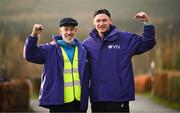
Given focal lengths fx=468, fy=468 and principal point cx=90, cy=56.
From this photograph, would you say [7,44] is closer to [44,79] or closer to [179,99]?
[179,99]

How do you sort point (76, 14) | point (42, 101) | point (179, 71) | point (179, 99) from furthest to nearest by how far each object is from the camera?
point (179, 71) < point (179, 99) < point (76, 14) < point (42, 101)

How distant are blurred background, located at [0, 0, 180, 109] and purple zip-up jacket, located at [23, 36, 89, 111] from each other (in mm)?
2892

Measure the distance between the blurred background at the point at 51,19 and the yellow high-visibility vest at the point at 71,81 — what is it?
2.93 m

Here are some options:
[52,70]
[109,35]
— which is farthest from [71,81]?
[109,35]

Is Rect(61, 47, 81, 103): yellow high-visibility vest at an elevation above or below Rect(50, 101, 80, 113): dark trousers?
above

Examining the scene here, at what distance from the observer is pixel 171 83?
711 cm

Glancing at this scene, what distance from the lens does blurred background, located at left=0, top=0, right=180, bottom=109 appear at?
232 inches

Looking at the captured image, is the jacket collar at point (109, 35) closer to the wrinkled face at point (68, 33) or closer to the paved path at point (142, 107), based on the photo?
the wrinkled face at point (68, 33)

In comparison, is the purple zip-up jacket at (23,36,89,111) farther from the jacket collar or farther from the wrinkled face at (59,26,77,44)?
the jacket collar

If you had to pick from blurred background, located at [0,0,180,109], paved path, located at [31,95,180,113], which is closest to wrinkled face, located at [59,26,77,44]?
blurred background, located at [0,0,180,109]

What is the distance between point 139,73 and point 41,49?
4.06m

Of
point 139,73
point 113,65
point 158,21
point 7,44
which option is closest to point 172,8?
point 158,21

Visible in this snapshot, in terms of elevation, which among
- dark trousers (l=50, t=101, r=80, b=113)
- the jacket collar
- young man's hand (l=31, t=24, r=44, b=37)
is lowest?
dark trousers (l=50, t=101, r=80, b=113)

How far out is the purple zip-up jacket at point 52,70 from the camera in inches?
111
